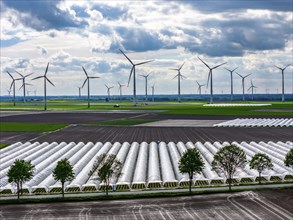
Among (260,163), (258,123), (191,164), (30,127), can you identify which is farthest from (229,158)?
(30,127)

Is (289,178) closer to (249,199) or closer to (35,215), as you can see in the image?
(249,199)

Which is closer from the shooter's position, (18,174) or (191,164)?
(18,174)

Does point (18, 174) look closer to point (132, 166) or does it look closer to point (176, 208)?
point (132, 166)

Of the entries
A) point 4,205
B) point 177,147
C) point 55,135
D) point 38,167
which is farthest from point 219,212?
point 55,135

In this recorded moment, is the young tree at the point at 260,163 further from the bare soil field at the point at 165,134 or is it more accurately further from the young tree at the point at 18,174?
the bare soil field at the point at 165,134

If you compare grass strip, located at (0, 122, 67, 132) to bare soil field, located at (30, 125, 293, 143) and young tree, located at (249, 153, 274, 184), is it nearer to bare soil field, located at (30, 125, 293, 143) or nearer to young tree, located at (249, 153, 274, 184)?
bare soil field, located at (30, 125, 293, 143)

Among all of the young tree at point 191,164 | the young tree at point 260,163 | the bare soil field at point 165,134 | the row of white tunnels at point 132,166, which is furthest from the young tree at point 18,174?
the bare soil field at point 165,134

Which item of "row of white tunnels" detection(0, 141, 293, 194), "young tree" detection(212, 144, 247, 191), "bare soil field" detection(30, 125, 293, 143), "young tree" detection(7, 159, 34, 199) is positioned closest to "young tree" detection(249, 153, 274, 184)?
"row of white tunnels" detection(0, 141, 293, 194)

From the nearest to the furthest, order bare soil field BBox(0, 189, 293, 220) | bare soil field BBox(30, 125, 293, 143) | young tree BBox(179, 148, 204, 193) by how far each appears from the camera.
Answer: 1. bare soil field BBox(0, 189, 293, 220)
2. young tree BBox(179, 148, 204, 193)
3. bare soil field BBox(30, 125, 293, 143)

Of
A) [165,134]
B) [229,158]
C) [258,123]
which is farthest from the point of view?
[258,123]
